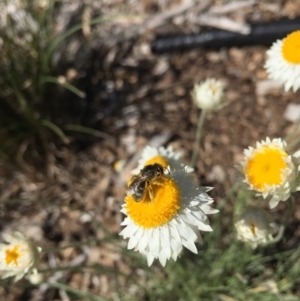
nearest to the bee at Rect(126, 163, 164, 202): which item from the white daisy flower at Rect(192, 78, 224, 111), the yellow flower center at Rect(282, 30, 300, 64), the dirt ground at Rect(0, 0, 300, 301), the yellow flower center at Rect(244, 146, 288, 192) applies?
the yellow flower center at Rect(244, 146, 288, 192)

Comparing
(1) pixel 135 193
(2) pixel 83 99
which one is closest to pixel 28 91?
(2) pixel 83 99

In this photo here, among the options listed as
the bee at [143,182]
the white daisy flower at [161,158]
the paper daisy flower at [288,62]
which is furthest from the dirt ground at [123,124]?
the bee at [143,182]

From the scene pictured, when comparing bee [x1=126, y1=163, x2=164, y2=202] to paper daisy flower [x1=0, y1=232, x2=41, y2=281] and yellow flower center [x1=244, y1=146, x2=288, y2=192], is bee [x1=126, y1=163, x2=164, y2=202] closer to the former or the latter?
yellow flower center [x1=244, y1=146, x2=288, y2=192]

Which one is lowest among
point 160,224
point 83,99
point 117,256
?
point 160,224

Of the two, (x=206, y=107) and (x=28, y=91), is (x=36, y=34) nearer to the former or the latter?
(x=28, y=91)

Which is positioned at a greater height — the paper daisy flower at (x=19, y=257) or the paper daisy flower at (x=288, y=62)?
the paper daisy flower at (x=288, y=62)

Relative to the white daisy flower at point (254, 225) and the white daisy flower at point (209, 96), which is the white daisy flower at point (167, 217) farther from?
the white daisy flower at point (209, 96)
